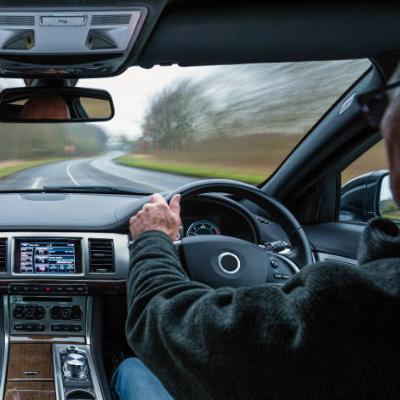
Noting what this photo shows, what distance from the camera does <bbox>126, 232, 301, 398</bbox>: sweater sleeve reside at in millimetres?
1222

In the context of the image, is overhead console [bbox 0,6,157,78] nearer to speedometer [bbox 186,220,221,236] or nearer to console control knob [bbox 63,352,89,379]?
speedometer [bbox 186,220,221,236]

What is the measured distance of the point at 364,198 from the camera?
13.0 feet

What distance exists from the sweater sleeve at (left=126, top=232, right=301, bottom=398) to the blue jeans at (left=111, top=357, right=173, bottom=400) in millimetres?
1038

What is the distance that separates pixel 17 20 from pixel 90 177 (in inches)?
70.5

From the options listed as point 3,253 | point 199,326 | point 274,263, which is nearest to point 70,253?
point 3,253

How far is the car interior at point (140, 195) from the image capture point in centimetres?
279

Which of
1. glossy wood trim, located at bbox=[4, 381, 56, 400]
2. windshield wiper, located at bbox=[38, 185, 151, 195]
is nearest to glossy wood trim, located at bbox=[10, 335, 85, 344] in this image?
glossy wood trim, located at bbox=[4, 381, 56, 400]

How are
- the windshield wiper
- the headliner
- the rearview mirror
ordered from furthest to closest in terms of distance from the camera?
the windshield wiper
the rearview mirror
the headliner

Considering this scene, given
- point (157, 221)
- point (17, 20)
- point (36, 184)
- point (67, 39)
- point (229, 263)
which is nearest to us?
point (157, 221)

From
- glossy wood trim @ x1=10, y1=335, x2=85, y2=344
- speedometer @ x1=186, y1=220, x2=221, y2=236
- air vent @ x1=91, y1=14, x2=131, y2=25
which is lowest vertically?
glossy wood trim @ x1=10, y1=335, x2=85, y2=344

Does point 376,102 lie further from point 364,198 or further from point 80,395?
point 364,198

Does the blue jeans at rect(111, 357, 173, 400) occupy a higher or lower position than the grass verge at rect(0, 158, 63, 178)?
lower

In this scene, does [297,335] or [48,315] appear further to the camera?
[48,315]

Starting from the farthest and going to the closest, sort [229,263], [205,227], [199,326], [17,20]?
[205,227] < [229,263] < [17,20] < [199,326]
